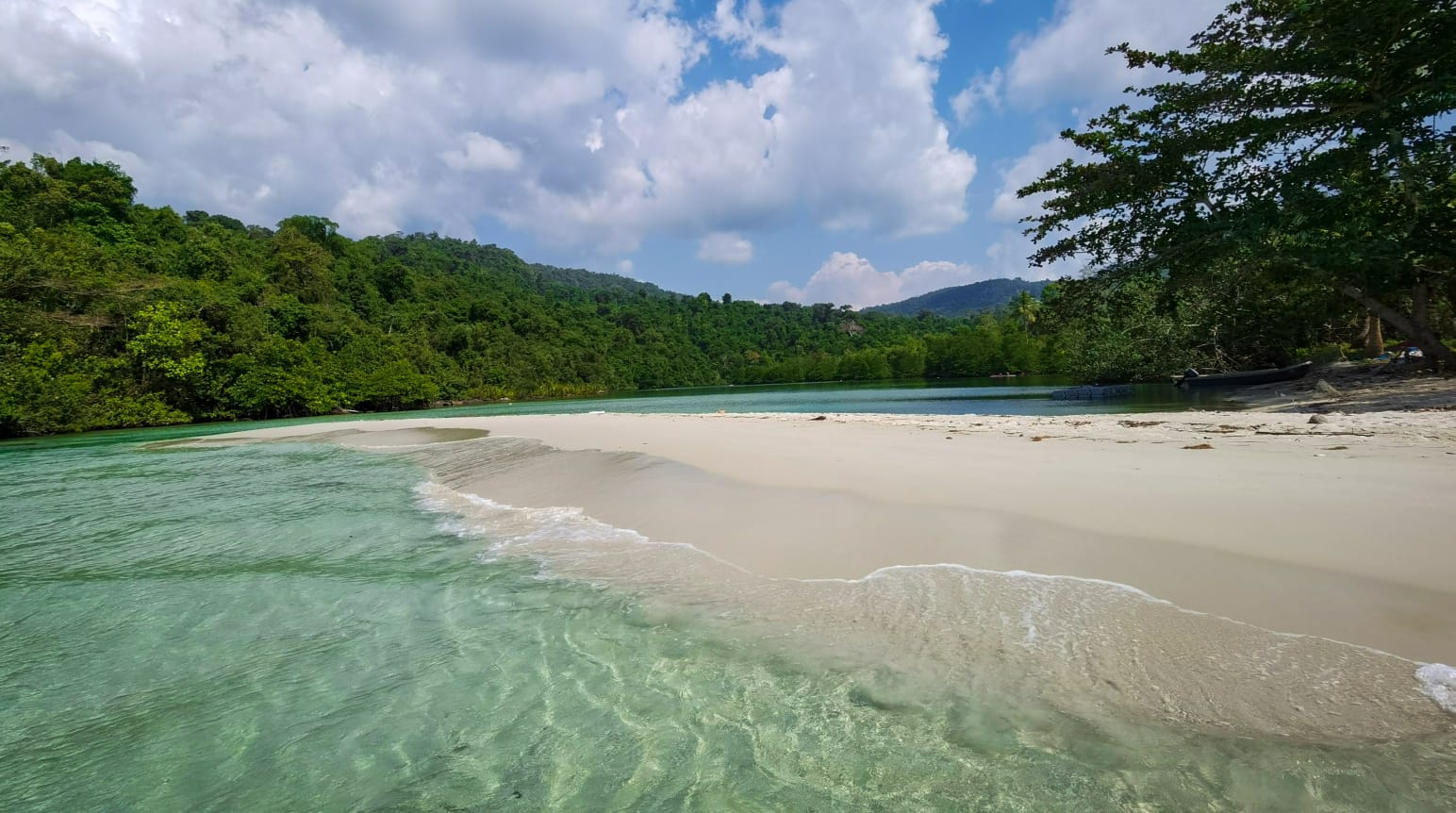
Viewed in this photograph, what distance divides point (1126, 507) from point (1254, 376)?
74.9 feet

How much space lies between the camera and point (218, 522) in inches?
277

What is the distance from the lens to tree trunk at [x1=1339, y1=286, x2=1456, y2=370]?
12.9m

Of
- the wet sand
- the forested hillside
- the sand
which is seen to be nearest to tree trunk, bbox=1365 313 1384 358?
the sand

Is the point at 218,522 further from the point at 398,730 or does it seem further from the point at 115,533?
the point at 398,730

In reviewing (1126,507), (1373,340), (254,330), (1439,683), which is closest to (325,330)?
(254,330)

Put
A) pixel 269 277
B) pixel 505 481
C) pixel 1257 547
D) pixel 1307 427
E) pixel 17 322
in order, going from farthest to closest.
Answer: pixel 269 277 → pixel 17 322 → pixel 505 481 → pixel 1307 427 → pixel 1257 547

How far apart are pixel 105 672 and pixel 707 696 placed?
338 cm

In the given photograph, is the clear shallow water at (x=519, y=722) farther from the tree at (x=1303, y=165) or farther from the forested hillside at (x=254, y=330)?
the forested hillside at (x=254, y=330)

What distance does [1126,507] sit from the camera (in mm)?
4770

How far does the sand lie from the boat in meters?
13.7

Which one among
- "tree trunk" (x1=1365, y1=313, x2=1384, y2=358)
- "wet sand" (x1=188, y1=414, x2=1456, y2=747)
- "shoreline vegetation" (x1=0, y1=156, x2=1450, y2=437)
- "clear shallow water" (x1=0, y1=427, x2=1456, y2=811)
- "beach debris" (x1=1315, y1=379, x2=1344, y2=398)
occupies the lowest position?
"clear shallow water" (x1=0, y1=427, x2=1456, y2=811)

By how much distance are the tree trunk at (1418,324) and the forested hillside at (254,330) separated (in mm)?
47025

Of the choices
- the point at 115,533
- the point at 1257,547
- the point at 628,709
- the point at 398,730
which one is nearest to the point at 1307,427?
the point at 1257,547

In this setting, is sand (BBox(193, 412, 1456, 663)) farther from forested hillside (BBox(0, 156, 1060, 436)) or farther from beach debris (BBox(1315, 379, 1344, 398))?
forested hillside (BBox(0, 156, 1060, 436))
